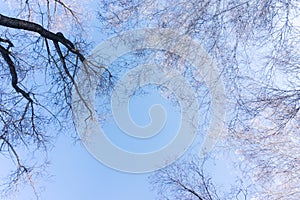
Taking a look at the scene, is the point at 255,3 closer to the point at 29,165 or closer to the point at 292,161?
the point at 292,161

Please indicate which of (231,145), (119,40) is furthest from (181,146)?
(119,40)

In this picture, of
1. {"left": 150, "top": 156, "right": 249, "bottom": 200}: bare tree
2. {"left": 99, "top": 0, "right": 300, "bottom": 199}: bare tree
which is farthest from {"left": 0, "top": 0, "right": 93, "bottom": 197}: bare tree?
{"left": 150, "top": 156, "right": 249, "bottom": 200}: bare tree

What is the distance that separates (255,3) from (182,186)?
3375 millimetres

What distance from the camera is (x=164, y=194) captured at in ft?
16.6

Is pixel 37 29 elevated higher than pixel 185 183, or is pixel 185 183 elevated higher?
pixel 37 29

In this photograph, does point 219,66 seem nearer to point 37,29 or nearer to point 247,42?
point 247,42

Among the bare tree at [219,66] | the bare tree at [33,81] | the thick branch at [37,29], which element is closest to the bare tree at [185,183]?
the bare tree at [219,66]

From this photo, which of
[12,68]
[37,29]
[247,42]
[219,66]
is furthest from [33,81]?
[247,42]

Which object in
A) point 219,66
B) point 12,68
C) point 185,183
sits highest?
point 12,68

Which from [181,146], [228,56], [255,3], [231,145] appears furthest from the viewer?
[181,146]

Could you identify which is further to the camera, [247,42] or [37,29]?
[37,29]

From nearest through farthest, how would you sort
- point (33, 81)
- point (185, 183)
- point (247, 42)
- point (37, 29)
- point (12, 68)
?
point (247, 42) → point (37, 29) → point (12, 68) → point (33, 81) → point (185, 183)

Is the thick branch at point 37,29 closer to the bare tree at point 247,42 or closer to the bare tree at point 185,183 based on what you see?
the bare tree at point 247,42

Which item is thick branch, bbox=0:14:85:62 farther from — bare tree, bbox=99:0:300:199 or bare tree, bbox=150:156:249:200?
bare tree, bbox=150:156:249:200
